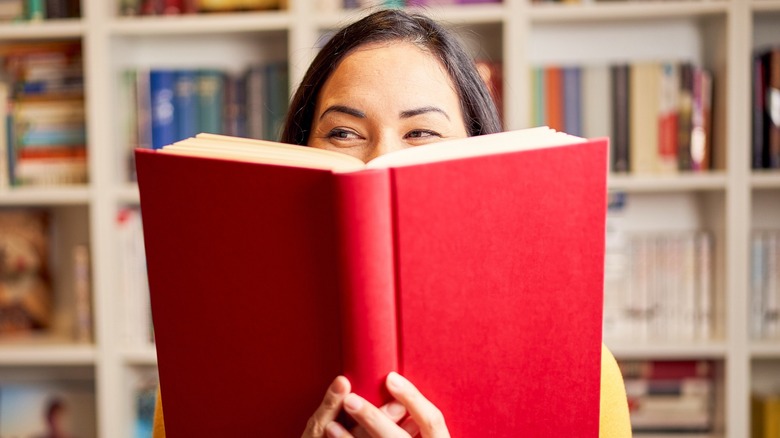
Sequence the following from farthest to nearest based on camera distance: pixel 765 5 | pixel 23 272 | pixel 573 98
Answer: pixel 23 272 < pixel 573 98 < pixel 765 5

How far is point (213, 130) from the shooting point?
1896 millimetres

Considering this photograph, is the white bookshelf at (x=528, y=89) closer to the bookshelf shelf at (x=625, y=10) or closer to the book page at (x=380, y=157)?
the bookshelf shelf at (x=625, y=10)

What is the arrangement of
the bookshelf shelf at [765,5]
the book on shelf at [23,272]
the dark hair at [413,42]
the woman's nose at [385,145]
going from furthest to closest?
the book on shelf at [23,272]
the bookshelf shelf at [765,5]
the dark hair at [413,42]
the woman's nose at [385,145]

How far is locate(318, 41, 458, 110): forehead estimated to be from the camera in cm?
91

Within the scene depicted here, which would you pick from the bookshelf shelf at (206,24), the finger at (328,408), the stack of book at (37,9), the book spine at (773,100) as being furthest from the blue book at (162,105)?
the book spine at (773,100)

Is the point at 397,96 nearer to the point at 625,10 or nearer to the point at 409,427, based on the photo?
the point at 409,427

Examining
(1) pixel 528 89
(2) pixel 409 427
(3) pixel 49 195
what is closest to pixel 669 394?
(1) pixel 528 89

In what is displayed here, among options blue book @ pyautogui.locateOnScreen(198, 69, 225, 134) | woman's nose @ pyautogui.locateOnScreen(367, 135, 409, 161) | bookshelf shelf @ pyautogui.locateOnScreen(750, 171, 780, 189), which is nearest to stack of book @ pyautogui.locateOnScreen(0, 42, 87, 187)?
blue book @ pyautogui.locateOnScreen(198, 69, 225, 134)

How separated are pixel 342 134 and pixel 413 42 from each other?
21 cm

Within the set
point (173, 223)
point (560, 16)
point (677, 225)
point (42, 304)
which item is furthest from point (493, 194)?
point (42, 304)

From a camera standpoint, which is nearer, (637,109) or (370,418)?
(370,418)

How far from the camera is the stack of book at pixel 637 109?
1.78m

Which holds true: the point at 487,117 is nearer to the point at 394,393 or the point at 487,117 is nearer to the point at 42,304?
the point at 394,393

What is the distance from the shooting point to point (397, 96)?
90 cm
